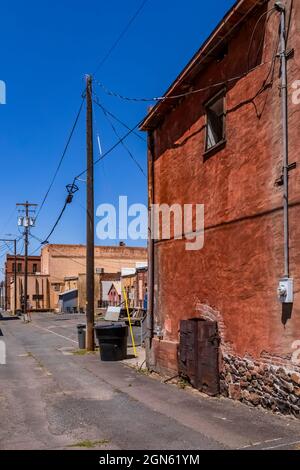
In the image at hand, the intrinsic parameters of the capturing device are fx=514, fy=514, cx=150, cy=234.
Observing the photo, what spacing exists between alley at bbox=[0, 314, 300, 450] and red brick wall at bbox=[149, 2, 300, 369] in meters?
1.26

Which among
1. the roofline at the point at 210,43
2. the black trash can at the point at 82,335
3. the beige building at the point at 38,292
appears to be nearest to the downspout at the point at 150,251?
the roofline at the point at 210,43

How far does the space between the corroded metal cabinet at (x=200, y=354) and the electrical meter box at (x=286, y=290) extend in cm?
259

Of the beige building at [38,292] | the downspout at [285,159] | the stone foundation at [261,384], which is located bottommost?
the beige building at [38,292]

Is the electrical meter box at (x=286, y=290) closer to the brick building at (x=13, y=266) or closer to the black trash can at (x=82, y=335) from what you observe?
the black trash can at (x=82, y=335)

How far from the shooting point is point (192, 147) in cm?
1194

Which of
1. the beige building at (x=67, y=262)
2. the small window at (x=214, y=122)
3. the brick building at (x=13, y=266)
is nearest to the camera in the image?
the small window at (x=214, y=122)

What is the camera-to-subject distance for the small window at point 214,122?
10922 millimetres

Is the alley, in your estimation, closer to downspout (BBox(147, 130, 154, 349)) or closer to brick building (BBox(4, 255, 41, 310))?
downspout (BBox(147, 130, 154, 349))

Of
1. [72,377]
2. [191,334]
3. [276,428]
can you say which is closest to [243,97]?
[191,334]

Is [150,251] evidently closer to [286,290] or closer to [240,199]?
[240,199]

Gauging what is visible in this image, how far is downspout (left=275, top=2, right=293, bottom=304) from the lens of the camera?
7.89m

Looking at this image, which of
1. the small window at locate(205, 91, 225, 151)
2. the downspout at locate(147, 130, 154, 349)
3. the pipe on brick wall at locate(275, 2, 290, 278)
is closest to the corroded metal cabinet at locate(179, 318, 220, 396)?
the downspout at locate(147, 130, 154, 349)
